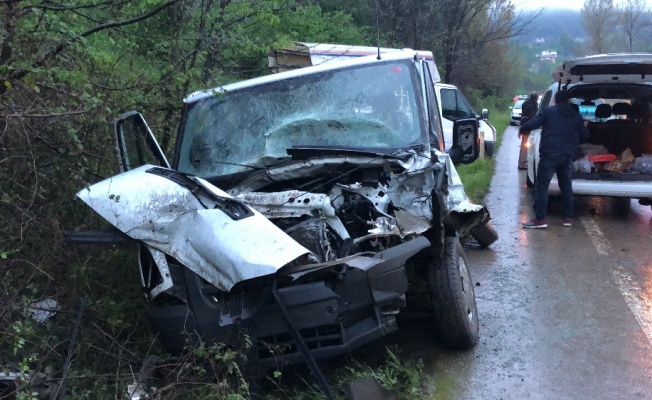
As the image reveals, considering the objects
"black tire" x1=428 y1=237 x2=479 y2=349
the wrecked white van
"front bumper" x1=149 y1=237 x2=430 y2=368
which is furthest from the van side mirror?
"front bumper" x1=149 y1=237 x2=430 y2=368

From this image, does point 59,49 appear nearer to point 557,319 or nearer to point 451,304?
point 451,304

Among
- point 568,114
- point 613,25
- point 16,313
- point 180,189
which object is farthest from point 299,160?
point 613,25

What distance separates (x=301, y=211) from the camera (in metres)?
4.80

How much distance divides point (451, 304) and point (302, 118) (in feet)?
5.93

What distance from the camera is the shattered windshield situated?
5.59 meters

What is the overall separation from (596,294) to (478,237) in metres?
1.88

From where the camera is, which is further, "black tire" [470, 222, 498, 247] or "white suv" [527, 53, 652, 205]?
"white suv" [527, 53, 652, 205]

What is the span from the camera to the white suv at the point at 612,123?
973 centimetres

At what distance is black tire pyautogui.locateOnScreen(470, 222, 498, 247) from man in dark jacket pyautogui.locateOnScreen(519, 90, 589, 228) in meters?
1.45

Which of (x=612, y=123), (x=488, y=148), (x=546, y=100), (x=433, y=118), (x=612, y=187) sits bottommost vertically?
(x=488, y=148)

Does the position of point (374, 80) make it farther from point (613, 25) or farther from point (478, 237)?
point (613, 25)

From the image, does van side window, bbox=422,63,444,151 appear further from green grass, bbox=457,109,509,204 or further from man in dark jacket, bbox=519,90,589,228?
green grass, bbox=457,109,509,204

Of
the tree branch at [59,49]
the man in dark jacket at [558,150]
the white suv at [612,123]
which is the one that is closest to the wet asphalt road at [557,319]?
the man in dark jacket at [558,150]

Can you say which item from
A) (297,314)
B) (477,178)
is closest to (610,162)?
(477,178)
